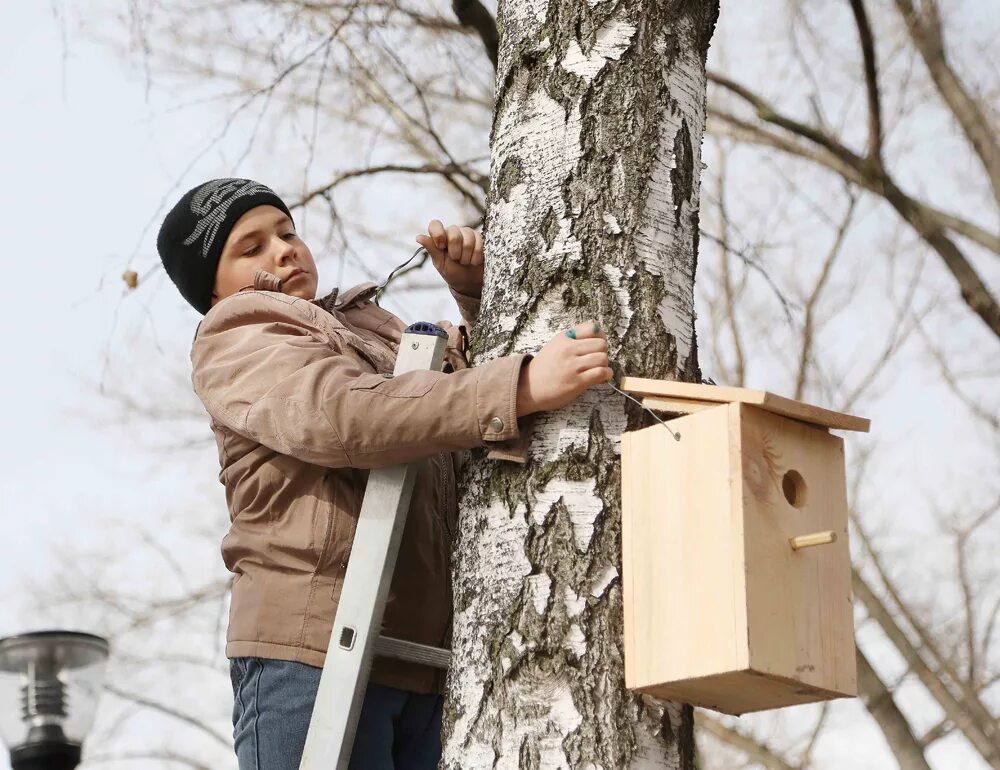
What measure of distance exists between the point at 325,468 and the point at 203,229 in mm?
793

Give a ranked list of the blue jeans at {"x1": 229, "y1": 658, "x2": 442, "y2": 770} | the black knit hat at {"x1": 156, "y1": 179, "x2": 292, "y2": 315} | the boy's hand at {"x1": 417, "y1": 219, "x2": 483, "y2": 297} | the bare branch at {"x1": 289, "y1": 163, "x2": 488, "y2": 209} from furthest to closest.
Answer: the bare branch at {"x1": 289, "y1": 163, "x2": 488, "y2": 209} → the black knit hat at {"x1": 156, "y1": 179, "x2": 292, "y2": 315} → the boy's hand at {"x1": 417, "y1": 219, "x2": 483, "y2": 297} → the blue jeans at {"x1": 229, "y1": 658, "x2": 442, "y2": 770}

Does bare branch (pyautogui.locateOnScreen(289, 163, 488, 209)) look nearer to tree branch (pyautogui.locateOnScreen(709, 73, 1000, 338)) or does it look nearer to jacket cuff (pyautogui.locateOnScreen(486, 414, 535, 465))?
tree branch (pyautogui.locateOnScreen(709, 73, 1000, 338))

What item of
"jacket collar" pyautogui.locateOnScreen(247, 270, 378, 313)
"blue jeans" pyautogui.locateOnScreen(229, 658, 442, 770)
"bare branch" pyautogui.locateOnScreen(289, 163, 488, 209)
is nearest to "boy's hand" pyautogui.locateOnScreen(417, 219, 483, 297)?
"jacket collar" pyautogui.locateOnScreen(247, 270, 378, 313)

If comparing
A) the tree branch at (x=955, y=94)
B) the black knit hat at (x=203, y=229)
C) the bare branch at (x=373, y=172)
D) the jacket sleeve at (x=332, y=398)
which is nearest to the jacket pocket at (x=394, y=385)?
the jacket sleeve at (x=332, y=398)

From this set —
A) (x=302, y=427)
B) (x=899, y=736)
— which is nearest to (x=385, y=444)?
(x=302, y=427)

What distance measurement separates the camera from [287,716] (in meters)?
2.15

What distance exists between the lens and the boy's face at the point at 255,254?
108 inches

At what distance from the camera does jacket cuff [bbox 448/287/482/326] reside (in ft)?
8.73

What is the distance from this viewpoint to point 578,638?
1903 mm

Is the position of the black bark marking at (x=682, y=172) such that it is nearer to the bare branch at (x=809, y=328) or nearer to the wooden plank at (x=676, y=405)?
the wooden plank at (x=676, y=405)

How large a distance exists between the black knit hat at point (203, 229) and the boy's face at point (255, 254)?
18 mm

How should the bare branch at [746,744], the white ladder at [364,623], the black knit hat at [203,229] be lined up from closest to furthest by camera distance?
the white ladder at [364,623], the black knit hat at [203,229], the bare branch at [746,744]

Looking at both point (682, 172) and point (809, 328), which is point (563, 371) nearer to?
point (682, 172)

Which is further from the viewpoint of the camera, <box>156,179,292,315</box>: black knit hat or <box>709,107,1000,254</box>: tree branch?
<box>709,107,1000,254</box>: tree branch
